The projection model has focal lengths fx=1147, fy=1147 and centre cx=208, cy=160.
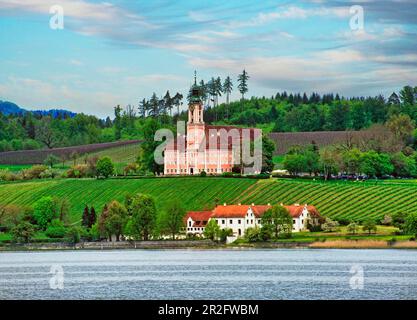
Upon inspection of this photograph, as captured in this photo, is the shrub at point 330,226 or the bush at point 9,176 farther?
the bush at point 9,176

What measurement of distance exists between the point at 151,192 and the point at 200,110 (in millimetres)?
31397

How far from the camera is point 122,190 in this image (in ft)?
490

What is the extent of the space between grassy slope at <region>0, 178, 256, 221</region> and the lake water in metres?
37.8

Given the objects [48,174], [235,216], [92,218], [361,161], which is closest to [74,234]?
[92,218]

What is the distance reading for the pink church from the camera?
166562mm

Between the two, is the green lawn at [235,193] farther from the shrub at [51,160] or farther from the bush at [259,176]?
the shrub at [51,160]

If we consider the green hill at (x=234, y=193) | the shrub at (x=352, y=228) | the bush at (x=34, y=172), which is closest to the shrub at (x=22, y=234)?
the green hill at (x=234, y=193)

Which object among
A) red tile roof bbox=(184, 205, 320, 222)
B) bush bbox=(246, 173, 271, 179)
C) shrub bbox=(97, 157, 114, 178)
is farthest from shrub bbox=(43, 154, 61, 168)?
red tile roof bbox=(184, 205, 320, 222)

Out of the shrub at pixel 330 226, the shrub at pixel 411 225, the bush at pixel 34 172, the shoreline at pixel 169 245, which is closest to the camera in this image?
the shoreline at pixel 169 245

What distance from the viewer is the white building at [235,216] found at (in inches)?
4835

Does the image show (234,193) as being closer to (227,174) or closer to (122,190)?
(227,174)

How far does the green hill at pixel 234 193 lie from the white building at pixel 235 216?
3.76 metres
